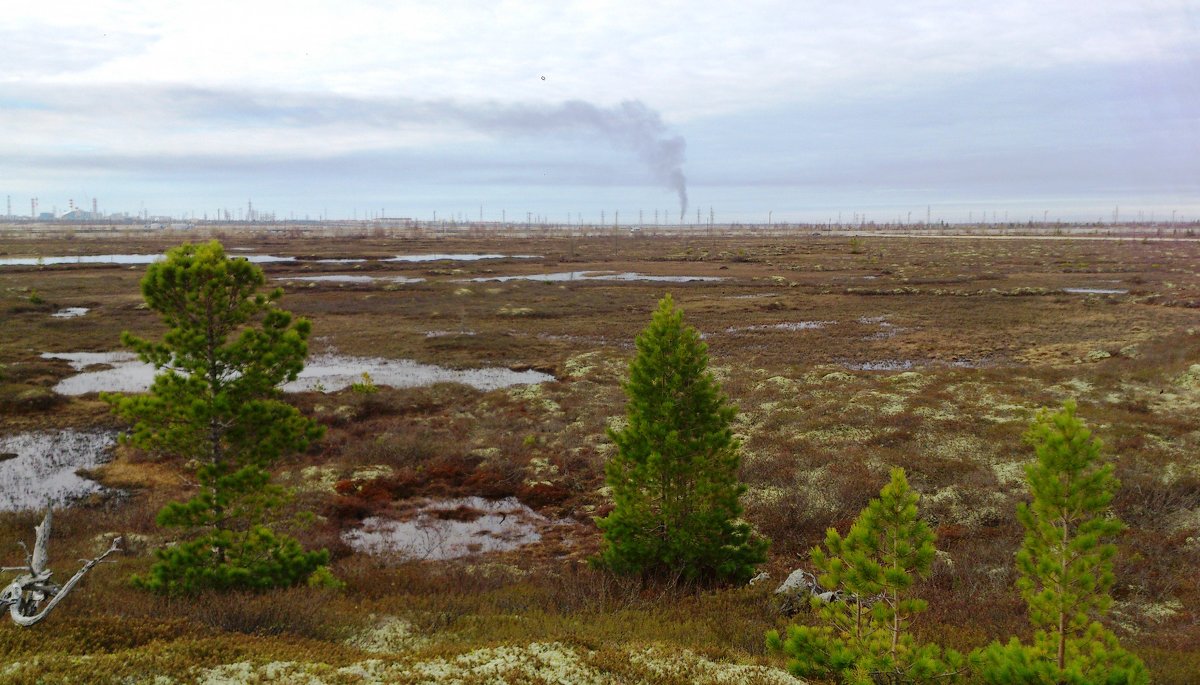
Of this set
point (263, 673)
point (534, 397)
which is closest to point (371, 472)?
point (534, 397)

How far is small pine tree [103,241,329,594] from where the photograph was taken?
11484 mm

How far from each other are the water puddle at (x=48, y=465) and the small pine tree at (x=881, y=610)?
67.5 ft

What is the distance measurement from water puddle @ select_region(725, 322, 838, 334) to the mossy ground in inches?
20.1

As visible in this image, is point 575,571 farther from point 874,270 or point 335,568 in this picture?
point 874,270

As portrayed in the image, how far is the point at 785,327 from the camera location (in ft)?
164

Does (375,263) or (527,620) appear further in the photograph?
(375,263)

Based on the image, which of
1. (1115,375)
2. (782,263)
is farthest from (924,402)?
(782,263)

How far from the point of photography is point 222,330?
39.9 feet

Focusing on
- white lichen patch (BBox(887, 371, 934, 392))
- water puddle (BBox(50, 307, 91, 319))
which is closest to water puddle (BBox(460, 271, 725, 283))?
water puddle (BBox(50, 307, 91, 319))

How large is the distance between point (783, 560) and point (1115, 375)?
24.0m

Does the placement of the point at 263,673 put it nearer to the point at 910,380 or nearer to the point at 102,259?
the point at 910,380

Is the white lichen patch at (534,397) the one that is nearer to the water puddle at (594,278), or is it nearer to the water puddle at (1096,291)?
the water puddle at (594,278)

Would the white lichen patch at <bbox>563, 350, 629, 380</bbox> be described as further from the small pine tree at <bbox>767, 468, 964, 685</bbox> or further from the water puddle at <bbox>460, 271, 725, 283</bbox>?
the water puddle at <bbox>460, 271, 725, 283</bbox>

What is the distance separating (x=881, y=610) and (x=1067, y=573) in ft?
6.42
